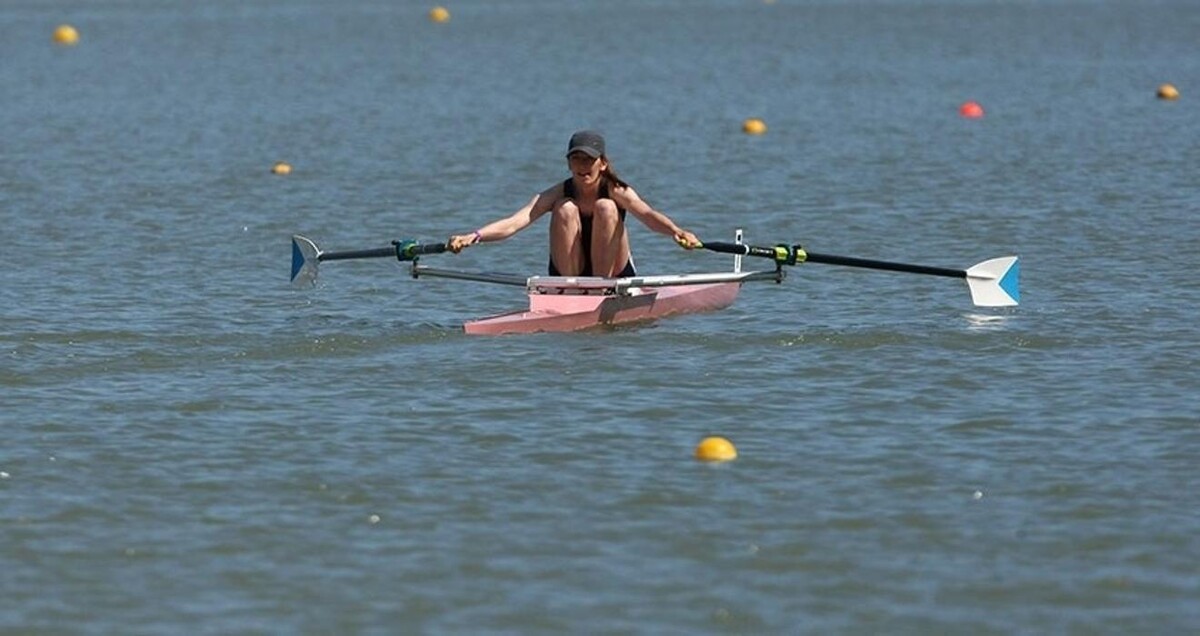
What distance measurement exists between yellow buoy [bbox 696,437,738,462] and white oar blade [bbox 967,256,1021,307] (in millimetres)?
4906

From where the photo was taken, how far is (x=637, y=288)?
16.5 m

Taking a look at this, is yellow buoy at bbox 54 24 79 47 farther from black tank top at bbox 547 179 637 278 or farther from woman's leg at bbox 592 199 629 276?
woman's leg at bbox 592 199 629 276

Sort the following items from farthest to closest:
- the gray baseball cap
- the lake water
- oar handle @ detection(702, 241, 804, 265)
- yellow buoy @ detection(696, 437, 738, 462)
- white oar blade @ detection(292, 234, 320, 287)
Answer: white oar blade @ detection(292, 234, 320, 287) < oar handle @ detection(702, 241, 804, 265) < the gray baseball cap < yellow buoy @ detection(696, 437, 738, 462) < the lake water

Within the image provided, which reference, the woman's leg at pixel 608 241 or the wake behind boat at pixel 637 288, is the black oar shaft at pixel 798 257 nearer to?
the wake behind boat at pixel 637 288

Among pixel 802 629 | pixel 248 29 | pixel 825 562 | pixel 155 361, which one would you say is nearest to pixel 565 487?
pixel 825 562

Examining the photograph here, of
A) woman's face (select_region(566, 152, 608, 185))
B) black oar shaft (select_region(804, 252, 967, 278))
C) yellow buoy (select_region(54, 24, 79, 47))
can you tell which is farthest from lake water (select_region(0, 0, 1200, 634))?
yellow buoy (select_region(54, 24, 79, 47))

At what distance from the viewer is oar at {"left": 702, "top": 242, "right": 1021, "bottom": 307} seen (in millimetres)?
16594

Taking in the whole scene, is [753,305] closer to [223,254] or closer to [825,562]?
[223,254]

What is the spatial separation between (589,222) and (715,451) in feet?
14.3

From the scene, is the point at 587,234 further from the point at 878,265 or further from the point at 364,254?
the point at 878,265

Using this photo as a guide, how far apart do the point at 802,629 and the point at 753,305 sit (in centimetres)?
818

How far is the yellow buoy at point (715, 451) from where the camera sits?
1232cm

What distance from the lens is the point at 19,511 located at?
1141cm

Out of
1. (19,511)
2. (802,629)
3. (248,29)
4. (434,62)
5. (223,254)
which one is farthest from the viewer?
(248,29)
